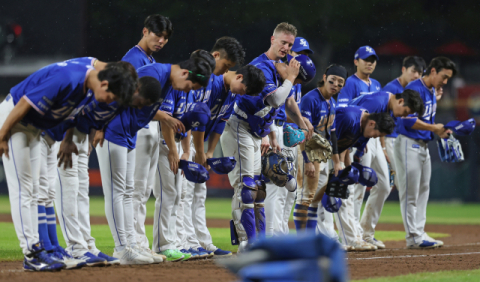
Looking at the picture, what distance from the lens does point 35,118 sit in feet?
13.6

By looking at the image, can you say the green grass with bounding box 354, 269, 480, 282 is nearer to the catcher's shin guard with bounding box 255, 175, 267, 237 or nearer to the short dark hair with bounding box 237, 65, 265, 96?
the catcher's shin guard with bounding box 255, 175, 267, 237

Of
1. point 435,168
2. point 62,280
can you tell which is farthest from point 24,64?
point 62,280

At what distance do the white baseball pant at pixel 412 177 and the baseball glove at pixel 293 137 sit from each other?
6.65 ft

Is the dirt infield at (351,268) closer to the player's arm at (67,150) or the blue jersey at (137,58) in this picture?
the player's arm at (67,150)

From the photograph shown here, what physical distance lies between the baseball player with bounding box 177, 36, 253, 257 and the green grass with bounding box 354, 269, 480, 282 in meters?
1.96

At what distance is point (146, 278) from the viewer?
3881 millimetres

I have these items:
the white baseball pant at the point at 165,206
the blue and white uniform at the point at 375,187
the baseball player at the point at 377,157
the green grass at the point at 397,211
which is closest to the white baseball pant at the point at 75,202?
the white baseball pant at the point at 165,206

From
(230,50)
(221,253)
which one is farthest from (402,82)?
(221,253)

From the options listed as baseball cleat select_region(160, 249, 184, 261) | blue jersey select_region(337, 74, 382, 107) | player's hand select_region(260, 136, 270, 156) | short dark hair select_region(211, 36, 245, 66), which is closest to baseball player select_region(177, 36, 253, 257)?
short dark hair select_region(211, 36, 245, 66)

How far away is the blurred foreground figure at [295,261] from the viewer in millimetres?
2391

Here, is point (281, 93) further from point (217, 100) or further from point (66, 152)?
point (66, 152)

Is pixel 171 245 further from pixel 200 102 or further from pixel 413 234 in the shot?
pixel 413 234

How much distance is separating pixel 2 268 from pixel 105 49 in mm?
16474

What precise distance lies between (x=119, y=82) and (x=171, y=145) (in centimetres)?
120
